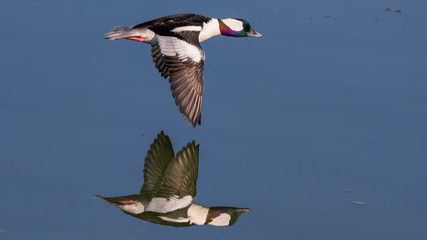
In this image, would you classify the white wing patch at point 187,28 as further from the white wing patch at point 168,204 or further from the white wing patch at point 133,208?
the white wing patch at point 133,208

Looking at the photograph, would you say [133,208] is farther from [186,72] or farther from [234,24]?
[234,24]

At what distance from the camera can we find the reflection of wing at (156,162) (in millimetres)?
6199

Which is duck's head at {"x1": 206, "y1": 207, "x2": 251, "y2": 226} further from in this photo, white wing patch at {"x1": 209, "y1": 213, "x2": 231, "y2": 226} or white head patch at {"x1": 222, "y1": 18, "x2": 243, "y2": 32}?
white head patch at {"x1": 222, "y1": 18, "x2": 243, "y2": 32}

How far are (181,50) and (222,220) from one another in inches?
78.0

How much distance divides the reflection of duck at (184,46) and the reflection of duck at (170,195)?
35 centimetres

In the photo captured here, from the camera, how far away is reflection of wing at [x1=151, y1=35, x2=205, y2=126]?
692cm

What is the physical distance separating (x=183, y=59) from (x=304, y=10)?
278 centimetres

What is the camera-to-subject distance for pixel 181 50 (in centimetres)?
721

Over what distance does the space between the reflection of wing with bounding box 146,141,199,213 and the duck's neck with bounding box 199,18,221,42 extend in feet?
5.33

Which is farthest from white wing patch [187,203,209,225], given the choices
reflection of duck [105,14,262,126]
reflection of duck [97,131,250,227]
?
reflection of duck [105,14,262,126]

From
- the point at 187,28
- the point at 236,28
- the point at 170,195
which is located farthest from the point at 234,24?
the point at 170,195

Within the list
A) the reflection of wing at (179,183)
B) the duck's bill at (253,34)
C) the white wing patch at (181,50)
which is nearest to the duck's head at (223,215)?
the reflection of wing at (179,183)

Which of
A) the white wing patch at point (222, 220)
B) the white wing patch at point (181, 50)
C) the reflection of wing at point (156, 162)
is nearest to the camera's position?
the white wing patch at point (222, 220)

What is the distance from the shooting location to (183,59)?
7.15m
